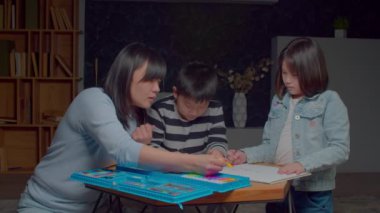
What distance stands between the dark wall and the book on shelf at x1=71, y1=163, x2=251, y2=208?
4179 millimetres

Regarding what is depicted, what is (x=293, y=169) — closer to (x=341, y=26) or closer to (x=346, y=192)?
(x=346, y=192)

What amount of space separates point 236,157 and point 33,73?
13.0 ft

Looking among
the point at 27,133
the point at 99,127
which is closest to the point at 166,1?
the point at 27,133

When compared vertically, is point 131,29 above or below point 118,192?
above

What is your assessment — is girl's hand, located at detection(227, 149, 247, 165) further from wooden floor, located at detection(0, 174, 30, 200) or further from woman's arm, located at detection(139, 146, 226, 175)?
wooden floor, located at detection(0, 174, 30, 200)

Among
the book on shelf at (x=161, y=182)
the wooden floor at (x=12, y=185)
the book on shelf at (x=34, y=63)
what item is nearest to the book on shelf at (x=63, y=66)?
the book on shelf at (x=34, y=63)

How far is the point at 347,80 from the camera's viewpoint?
5.81 m

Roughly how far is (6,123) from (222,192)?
456 centimetres

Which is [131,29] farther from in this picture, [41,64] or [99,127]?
[99,127]

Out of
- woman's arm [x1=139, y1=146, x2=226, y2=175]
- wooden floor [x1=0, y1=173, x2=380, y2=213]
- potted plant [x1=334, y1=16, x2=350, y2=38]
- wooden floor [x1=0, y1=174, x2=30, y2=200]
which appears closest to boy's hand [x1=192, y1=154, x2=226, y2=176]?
woman's arm [x1=139, y1=146, x2=226, y2=175]

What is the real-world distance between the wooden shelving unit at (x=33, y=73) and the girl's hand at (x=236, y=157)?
3.74 m

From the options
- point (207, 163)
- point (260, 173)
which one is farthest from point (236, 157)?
point (207, 163)

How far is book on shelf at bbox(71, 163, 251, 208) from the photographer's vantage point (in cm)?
137

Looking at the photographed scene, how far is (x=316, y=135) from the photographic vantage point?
2127 millimetres
